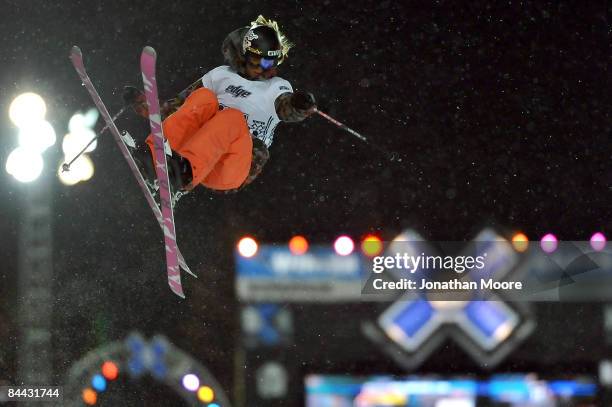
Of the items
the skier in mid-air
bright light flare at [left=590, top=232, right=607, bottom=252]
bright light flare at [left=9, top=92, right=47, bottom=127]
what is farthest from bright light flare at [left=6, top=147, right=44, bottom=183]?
bright light flare at [left=590, top=232, right=607, bottom=252]

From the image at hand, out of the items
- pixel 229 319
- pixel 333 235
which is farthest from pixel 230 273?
pixel 333 235

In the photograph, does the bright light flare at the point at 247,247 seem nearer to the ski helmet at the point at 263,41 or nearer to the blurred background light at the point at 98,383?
the blurred background light at the point at 98,383

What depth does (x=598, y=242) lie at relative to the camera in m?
5.11

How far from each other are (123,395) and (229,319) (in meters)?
0.81

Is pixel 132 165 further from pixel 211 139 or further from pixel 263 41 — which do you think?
pixel 263 41

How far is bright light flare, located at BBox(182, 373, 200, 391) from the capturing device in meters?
4.81

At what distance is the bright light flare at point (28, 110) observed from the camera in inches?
193

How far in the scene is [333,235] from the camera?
16.6 ft

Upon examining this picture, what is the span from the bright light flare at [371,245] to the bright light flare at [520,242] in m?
0.89

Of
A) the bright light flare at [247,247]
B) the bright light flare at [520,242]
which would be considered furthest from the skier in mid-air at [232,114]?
the bright light flare at [520,242]

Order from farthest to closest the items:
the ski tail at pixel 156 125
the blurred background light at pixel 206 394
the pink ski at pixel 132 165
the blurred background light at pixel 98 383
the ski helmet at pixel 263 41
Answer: the blurred background light at pixel 98 383
the blurred background light at pixel 206 394
the ski helmet at pixel 263 41
the pink ski at pixel 132 165
the ski tail at pixel 156 125

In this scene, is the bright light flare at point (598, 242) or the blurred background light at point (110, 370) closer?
the blurred background light at point (110, 370)

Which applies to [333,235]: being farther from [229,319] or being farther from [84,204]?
[84,204]

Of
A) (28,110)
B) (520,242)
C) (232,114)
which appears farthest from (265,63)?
(520,242)
